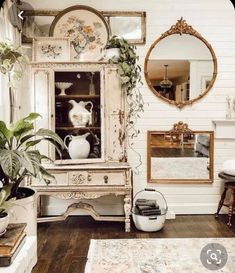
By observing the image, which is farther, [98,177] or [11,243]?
[98,177]

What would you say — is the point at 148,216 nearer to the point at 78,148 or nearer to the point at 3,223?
the point at 78,148

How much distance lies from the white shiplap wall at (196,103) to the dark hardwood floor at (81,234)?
0.75 ft

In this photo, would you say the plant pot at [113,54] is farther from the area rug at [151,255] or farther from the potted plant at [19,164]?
the area rug at [151,255]

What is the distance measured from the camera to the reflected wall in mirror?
425 centimetres

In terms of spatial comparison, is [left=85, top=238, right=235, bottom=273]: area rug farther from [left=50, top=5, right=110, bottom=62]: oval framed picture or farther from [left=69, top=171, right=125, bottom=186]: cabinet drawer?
[left=50, top=5, right=110, bottom=62]: oval framed picture

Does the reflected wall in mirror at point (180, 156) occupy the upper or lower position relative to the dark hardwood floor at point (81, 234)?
upper

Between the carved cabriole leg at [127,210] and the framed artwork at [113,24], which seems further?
the framed artwork at [113,24]

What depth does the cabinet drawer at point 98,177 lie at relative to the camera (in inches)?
144

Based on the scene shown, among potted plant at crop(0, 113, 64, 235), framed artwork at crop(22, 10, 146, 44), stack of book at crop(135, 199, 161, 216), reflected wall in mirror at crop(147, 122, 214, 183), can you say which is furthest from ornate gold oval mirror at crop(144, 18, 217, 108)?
potted plant at crop(0, 113, 64, 235)

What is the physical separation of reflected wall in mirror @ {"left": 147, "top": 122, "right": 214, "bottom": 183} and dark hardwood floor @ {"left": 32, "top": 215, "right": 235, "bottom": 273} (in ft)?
1.56

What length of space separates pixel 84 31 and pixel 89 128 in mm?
1133

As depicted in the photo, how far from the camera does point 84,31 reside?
163 inches

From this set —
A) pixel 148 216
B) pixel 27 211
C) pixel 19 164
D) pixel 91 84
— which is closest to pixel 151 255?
pixel 148 216

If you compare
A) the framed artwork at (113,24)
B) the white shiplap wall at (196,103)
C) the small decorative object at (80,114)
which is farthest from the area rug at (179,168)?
the framed artwork at (113,24)
